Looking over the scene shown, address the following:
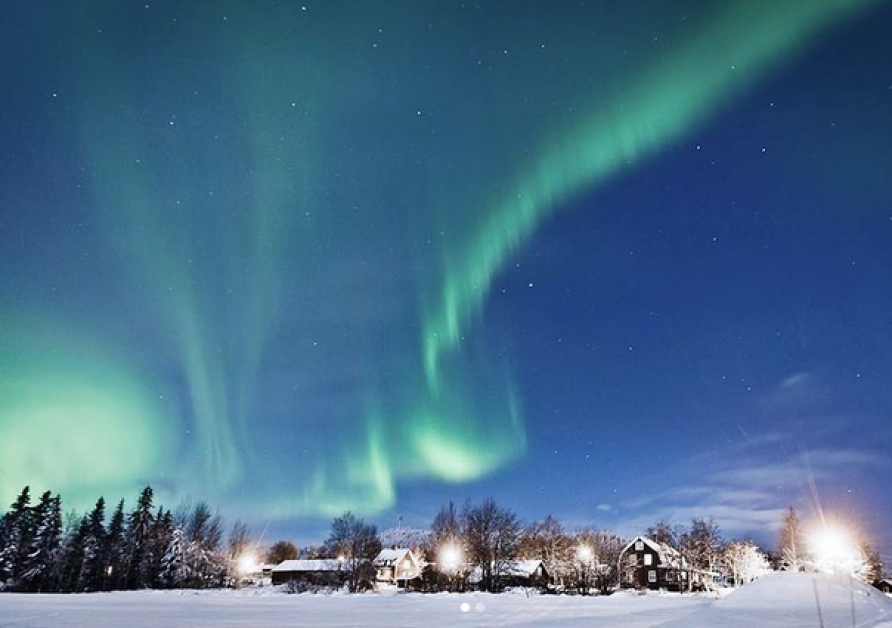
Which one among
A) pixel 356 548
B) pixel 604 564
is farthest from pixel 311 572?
pixel 604 564

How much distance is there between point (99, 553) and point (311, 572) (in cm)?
3530

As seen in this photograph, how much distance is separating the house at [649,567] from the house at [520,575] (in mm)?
16978

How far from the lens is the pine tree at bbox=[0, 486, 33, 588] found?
87438 millimetres

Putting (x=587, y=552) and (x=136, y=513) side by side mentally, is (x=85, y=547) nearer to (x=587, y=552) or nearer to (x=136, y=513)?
(x=136, y=513)

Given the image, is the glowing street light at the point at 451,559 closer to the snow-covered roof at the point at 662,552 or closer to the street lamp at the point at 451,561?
the street lamp at the point at 451,561

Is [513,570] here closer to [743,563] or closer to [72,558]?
[743,563]

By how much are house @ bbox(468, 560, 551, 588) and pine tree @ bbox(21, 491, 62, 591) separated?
201 ft

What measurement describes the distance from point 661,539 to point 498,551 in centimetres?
6978

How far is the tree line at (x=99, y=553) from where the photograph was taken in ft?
290

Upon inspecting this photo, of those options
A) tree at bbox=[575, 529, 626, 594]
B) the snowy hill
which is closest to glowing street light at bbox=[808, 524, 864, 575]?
tree at bbox=[575, 529, 626, 594]

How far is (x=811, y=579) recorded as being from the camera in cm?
3838

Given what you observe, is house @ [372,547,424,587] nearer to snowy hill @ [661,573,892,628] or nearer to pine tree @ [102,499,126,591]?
pine tree @ [102,499,126,591]

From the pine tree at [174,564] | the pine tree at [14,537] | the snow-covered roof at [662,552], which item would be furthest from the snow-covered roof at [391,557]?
the pine tree at [14,537]

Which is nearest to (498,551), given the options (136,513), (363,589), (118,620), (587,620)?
(363,589)
